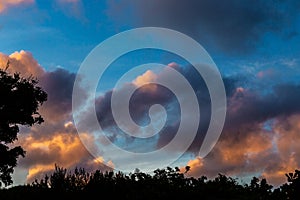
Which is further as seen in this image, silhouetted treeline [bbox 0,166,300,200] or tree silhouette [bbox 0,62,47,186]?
tree silhouette [bbox 0,62,47,186]

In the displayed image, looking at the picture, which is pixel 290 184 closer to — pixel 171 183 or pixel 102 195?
pixel 171 183

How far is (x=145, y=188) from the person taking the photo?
16.1 m

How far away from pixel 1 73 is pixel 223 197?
30.4 meters

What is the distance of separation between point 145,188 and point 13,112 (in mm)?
26456

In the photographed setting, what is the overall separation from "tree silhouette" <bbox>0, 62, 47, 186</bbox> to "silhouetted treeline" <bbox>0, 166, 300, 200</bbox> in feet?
72.1

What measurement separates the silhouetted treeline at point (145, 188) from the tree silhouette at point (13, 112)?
865 inches

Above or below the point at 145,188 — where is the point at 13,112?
above

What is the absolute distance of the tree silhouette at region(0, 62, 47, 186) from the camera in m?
39.6

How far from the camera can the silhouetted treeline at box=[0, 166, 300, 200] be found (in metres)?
15.4

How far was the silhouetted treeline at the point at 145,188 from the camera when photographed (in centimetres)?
1540

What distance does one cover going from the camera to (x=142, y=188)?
1630 centimetres

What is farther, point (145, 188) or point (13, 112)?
point (13, 112)

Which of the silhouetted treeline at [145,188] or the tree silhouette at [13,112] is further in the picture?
the tree silhouette at [13,112]

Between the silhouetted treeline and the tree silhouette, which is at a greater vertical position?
the tree silhouette
